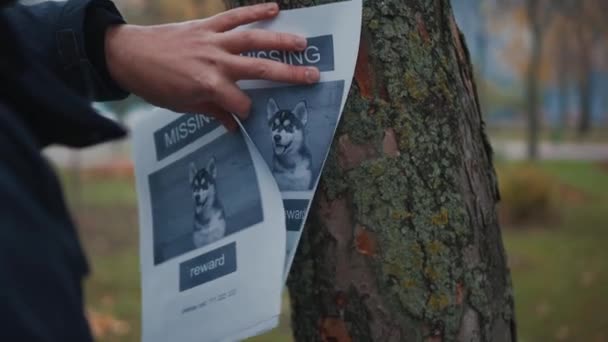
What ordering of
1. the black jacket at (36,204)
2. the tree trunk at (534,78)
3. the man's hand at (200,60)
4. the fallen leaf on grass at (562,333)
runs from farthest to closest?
the tree trunk at (534,78), the fallen leaf on grass at (562,333), the man's hand at (200,60), the black jacket at (36,204)

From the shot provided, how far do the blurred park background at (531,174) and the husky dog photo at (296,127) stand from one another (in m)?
0.36

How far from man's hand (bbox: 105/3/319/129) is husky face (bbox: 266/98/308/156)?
0.04 metres

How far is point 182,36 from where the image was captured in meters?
1.12

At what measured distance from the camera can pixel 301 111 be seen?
45.9 inches

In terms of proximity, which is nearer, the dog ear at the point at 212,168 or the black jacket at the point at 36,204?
the black jacket at the point at 36,204

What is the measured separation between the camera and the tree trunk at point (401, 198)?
47.7 inches

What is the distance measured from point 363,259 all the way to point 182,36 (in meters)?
0.42

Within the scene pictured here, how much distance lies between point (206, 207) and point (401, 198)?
30cm

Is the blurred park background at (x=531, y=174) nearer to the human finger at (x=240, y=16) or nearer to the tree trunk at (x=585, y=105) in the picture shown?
the tree trunk at (x=585, y=105)

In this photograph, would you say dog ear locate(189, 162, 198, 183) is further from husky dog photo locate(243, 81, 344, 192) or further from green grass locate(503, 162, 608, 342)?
green grass locate(503, 162, 608, 342)

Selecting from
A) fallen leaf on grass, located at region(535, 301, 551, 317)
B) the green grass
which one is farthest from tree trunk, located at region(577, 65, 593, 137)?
fallen leaf on grass, located at region(535, 301, 551, 317)

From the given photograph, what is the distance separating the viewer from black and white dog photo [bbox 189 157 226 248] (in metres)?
1.22

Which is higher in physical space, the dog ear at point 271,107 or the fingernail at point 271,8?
the fingernail at point 271,8

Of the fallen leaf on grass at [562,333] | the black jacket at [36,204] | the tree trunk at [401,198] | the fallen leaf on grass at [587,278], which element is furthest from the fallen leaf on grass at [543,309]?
the black jacket at [36,204]
